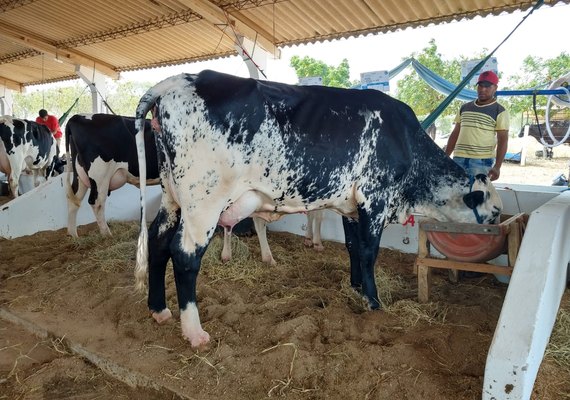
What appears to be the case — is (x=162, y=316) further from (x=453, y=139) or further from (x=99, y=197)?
(x=453, y=139)

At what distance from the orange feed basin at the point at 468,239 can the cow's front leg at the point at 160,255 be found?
7.06 ft

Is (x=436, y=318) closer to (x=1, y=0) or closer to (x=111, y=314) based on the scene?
(x=111, y=314)

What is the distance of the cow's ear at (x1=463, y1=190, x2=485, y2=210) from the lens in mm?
3722

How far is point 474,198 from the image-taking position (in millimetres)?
3740

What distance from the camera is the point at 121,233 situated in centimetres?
593

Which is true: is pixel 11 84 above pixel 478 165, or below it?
above

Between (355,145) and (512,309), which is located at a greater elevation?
(355,145)

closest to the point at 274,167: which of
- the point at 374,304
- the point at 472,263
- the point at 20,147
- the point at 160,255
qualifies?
the point at 160,255

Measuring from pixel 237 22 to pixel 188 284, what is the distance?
643 centimetres

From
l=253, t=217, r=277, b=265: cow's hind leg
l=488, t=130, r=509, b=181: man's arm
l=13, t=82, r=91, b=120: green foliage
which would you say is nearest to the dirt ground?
l=253, t=217, r=277, b=265: cow's hind leg

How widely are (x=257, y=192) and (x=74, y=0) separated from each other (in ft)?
24.9

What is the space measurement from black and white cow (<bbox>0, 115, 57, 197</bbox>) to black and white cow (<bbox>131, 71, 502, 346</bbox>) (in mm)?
7069

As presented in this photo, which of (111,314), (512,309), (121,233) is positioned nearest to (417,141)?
(512,309)

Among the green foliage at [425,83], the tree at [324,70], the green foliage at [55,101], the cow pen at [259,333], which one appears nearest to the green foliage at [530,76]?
the green foliage at [425,83]
